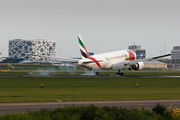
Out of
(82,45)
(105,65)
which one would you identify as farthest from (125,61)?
(82,45)

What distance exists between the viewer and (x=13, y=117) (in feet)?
56.5

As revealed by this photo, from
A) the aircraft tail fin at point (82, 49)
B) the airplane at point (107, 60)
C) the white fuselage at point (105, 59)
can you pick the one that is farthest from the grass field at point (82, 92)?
the aircraft tail fin at point (82, 49)

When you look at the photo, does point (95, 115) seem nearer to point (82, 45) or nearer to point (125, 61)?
point (82, 45)

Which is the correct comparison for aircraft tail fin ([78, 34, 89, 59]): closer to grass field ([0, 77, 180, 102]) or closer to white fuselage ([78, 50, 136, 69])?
white fuselage ([78, 50, 136, 69])

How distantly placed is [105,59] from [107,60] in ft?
2.99

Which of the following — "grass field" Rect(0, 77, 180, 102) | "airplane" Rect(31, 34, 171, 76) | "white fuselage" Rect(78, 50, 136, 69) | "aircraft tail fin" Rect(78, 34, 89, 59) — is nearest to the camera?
"grass field" Rect(0, 77, 180, 102)

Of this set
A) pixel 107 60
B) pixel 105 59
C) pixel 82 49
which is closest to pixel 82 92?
pixel 82 49

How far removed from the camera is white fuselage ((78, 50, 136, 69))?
67.2 meters

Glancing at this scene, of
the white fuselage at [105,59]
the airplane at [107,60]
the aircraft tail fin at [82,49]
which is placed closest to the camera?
the white fuselage at [105,59]

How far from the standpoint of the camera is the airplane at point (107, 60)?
221ft

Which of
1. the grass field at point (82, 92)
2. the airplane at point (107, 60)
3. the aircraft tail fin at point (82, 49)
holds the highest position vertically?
the aircraft tail fin at point (82, 49)

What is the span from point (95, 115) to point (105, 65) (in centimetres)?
5523

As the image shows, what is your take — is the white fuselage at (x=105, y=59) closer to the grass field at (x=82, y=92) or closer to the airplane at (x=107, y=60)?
the airplane at (x=107, y=60)

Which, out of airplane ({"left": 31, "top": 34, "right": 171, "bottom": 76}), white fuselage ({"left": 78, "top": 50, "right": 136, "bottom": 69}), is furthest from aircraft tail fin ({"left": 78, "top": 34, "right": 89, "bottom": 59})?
white fuselage ({"left": 78, "top": 50, "right": 136, "bottom": 69})
